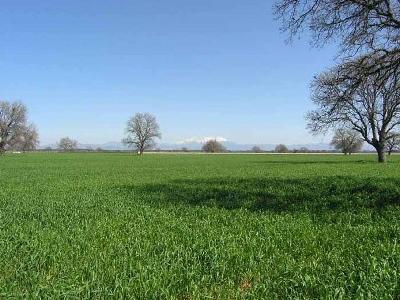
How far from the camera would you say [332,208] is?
51.5 feet

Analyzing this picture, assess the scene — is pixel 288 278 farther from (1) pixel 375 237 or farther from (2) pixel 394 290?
(1) pixel 375 237

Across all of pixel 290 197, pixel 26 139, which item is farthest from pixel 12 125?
pixel 290 197

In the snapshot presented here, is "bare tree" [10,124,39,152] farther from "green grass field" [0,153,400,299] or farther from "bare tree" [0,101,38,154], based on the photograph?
"green grass field" [0,153,400,299]

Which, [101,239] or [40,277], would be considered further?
[101,239]

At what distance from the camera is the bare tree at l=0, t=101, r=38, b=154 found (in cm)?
→ 11738

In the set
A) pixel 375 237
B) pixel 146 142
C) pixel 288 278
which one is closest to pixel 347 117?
pixel 375 237

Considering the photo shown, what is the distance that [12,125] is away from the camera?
119 meters

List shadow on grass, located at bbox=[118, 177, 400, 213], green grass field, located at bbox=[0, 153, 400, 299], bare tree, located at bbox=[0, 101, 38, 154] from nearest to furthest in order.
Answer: green grass field, located at bbox=[0, 153, 400, 299] → shadow on grass, located at bbox=[118, 177, 400, 213] → bare tree, located at bbox=[0, 101, 38, 154]

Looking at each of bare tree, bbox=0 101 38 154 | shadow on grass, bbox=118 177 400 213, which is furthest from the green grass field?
bare tree, bbox=0 101 38 154

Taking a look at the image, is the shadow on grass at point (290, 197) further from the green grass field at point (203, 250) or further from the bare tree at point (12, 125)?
the bare tree at point (12, 125)

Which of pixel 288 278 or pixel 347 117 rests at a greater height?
pixel 347 117

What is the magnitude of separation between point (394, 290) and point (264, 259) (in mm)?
2498

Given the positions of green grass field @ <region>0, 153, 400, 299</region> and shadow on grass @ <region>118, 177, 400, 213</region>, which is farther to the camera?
shadow on grass @ <region>118, 177, 400, 213</region>

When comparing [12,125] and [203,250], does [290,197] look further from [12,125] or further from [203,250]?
[12,125]
